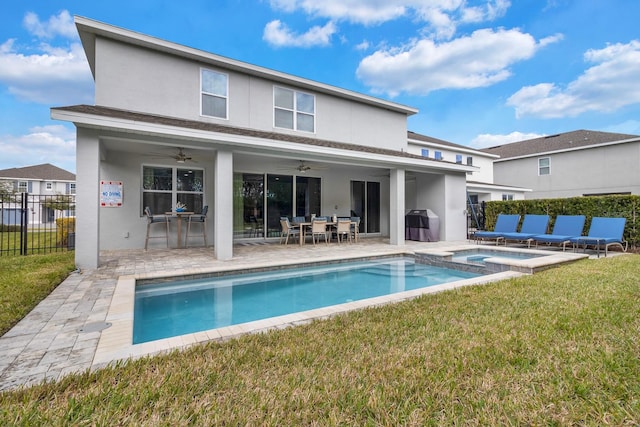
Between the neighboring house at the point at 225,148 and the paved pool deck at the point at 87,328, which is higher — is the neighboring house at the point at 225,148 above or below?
above

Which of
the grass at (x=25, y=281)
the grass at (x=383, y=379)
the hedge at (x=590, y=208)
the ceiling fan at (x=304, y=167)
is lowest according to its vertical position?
the grass at (x=383, y=379)

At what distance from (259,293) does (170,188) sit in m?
6.30

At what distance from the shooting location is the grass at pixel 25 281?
12.1 feet

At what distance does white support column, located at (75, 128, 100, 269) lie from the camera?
6.30 metres

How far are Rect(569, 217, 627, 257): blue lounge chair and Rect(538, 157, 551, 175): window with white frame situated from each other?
613 inches

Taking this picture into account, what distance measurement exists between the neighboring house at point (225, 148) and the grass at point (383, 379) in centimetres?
537

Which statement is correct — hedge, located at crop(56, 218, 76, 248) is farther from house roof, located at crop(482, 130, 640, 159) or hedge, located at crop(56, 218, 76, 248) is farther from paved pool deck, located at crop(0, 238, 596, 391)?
house roof, located at crop(482, 130, 640, 159)

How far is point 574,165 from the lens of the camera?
20922 millimetres

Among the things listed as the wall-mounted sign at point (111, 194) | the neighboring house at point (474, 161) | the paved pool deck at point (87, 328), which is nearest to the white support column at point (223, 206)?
the paved pool deck at point (87, 328)

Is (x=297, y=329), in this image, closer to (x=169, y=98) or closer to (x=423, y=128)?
(x=169, y=98)

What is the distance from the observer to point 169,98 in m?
9.16

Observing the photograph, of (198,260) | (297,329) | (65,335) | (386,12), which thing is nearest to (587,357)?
(297,329)

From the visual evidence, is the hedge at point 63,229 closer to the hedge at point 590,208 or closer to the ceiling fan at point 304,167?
the ceiling fan at point 304,167

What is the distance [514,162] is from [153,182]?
2537cm
